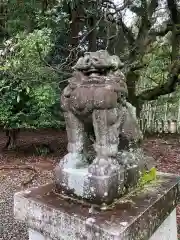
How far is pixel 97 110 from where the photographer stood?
5.44 ft

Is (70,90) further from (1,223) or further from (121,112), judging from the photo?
(1,223)

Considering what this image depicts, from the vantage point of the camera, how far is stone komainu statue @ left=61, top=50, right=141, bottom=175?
166 centimetres

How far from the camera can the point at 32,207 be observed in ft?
5.66

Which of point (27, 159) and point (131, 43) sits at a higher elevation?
point (131, 43)

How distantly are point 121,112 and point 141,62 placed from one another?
4.31 m

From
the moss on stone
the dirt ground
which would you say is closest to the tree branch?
the dirt ground

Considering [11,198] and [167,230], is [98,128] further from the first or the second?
[11,198]

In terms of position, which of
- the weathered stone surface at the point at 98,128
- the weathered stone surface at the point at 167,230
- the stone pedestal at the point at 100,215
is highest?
the weathered stone surface at the point at 98,128

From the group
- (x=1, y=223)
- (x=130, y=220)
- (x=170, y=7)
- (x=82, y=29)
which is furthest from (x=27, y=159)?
→ (x=130, y=220)

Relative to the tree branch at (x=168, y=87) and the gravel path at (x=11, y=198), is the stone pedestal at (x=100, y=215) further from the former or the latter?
the tree branch at (x=168, y=87)

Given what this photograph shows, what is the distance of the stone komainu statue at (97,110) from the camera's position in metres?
1.66

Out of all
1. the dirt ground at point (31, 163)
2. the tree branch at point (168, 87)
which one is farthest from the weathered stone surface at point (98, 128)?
the tree branch at point (168, 87)

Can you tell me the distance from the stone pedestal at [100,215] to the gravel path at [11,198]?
1404 millimetres

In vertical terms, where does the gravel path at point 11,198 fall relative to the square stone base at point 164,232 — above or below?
below
